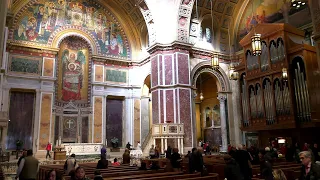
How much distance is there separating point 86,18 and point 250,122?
14.4 m

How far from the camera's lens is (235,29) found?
22.7 metres

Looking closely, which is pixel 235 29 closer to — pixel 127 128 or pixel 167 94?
pixel 167 94

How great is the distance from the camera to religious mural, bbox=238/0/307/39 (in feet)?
63.2

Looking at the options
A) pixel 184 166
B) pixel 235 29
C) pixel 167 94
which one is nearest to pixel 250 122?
pixel 167 94

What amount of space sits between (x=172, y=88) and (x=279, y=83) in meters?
6.25

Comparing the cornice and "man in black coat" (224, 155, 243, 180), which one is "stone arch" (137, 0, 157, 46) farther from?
"man in black coat" (224, 155, 243, 180)

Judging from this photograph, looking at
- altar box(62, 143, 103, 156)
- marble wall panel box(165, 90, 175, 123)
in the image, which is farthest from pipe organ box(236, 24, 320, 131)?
altar box(62, 143, 103, 156)

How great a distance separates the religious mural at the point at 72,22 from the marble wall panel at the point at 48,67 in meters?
1.39

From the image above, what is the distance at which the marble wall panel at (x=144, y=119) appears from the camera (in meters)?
22.1

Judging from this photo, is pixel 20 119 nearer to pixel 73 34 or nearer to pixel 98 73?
pixel 98 73

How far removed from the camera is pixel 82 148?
18484 mm

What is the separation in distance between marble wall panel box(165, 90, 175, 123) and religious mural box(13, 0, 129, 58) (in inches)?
274

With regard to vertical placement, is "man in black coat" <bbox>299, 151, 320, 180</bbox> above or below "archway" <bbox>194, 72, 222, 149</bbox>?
below

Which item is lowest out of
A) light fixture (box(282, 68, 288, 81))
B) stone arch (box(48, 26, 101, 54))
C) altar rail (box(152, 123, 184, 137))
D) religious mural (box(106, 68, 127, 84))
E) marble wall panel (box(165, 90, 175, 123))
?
altar rail (box(152, 123, 184, 137))
